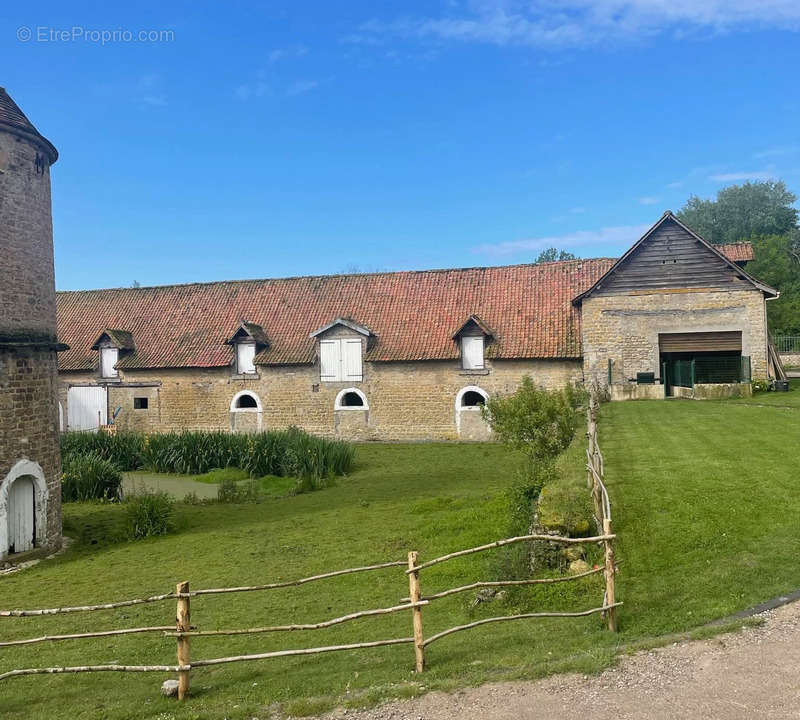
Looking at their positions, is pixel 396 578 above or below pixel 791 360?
below

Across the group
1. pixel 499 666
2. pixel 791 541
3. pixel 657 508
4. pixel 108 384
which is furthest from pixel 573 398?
pixel 108 384

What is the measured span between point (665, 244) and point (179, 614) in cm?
2228

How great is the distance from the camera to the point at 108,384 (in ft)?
97.7

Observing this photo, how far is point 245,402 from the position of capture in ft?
93.9

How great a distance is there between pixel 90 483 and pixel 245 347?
1108 centimetres

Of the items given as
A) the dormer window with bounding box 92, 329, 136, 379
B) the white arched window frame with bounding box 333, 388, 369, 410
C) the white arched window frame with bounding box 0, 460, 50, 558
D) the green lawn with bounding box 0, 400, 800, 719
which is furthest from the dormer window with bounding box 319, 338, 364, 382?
the white arched window frame with bounding box 0, 460, 50, 558

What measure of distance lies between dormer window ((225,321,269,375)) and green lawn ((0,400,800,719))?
11.9 m

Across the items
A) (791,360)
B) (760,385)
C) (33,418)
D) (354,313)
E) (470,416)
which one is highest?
(354,313)

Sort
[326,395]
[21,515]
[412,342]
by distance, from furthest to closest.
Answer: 1. [326,395]
2. [412,342]
3. [21,515]

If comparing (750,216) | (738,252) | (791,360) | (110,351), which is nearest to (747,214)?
(750,216)

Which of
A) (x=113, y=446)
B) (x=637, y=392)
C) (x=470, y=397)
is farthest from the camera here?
(x=470, y=397)

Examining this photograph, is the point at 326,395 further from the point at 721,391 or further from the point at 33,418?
the point at 33,418

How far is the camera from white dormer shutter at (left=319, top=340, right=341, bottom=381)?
90.0 feet

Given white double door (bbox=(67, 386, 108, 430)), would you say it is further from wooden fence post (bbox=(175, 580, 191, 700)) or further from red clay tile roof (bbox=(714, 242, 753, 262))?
red clay tile roof (bbox=(714, 242, 753, 262))
